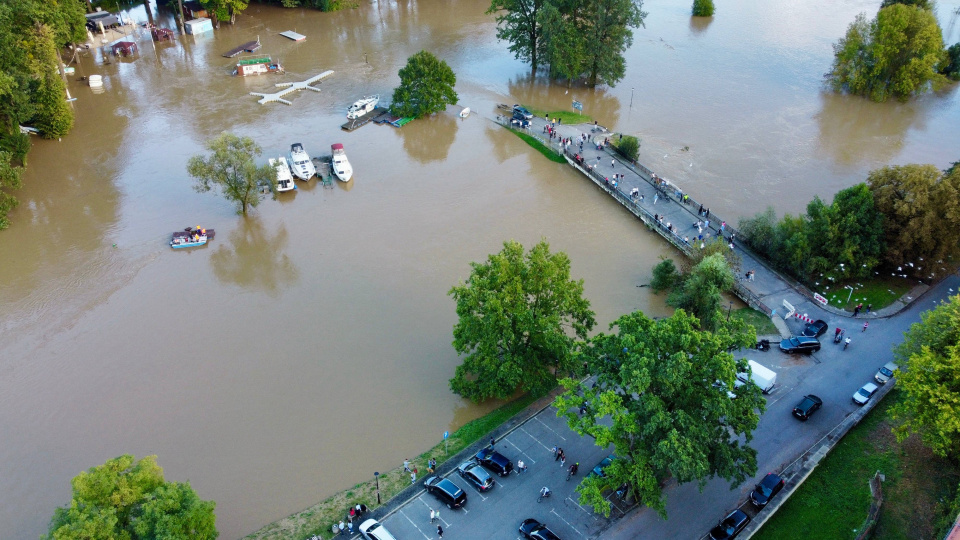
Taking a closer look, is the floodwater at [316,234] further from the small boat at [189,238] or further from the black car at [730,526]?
the black car at [730,526]

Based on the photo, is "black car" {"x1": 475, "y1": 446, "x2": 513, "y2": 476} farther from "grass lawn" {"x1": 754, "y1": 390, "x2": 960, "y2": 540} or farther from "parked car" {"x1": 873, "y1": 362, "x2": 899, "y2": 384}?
"parked car" {"x1": 873, "y1": 362, "x2": 899, "y2": 384}

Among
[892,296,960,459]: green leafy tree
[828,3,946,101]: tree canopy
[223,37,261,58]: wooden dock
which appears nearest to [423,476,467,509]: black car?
[892,296,960,459]: green leafy tree

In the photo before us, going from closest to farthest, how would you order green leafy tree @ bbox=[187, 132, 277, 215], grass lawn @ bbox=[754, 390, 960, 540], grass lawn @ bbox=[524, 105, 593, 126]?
grass lawn @ bbox=[754, 390, 960, 540] → green leafy tree @ bbox=[187, 132, 277, 215] → grass lawn @ bbox=[524, 105, 593, 126]

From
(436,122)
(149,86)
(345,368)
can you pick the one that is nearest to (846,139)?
(436,122)

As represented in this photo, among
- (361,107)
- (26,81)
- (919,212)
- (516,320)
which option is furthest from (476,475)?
(26,81)

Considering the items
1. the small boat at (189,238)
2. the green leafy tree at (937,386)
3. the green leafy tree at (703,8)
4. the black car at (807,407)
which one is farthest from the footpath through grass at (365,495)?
the green leafy tree at (703,8)
